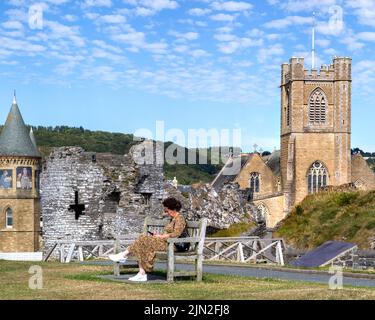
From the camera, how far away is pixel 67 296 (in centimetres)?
1223

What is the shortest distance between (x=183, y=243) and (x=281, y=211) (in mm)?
90828

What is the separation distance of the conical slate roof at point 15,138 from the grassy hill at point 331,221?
32.5m

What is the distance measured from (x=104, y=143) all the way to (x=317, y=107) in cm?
4048

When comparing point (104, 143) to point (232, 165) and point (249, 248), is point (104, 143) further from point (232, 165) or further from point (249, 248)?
point (249, 248)

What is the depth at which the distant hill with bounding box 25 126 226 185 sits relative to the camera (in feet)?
423

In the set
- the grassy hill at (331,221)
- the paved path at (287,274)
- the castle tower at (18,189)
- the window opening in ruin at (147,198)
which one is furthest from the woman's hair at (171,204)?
the castle tower at (18,189)

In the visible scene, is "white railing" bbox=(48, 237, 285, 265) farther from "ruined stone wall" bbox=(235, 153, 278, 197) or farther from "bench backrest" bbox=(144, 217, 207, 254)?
"ruined stone wall" bbox=(235, 153, 278, 197)

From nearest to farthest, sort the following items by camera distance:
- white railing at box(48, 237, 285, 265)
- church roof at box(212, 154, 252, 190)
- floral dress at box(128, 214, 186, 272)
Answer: floral dress at box(128, 214, 186, 272), white railing at box(48, 237, 285, 265), church roof at box(212, 154, 252, 190)

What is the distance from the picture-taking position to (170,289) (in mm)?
13219

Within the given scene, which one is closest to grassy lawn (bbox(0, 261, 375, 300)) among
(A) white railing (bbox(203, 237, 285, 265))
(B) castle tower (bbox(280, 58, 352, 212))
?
(A) white railing (bbox(203, 237, 285, 265))

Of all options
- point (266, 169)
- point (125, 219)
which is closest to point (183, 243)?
point (125, 219)

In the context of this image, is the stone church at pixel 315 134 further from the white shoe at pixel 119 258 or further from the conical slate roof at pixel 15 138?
the white shoe at pixel 119 258

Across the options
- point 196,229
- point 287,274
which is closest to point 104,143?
point 287,274

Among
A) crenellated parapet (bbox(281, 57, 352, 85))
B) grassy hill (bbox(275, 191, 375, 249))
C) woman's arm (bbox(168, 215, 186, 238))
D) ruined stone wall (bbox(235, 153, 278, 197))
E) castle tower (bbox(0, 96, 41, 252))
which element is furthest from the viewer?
ruined stone wall (bbox(235, 153, 278, 197))
